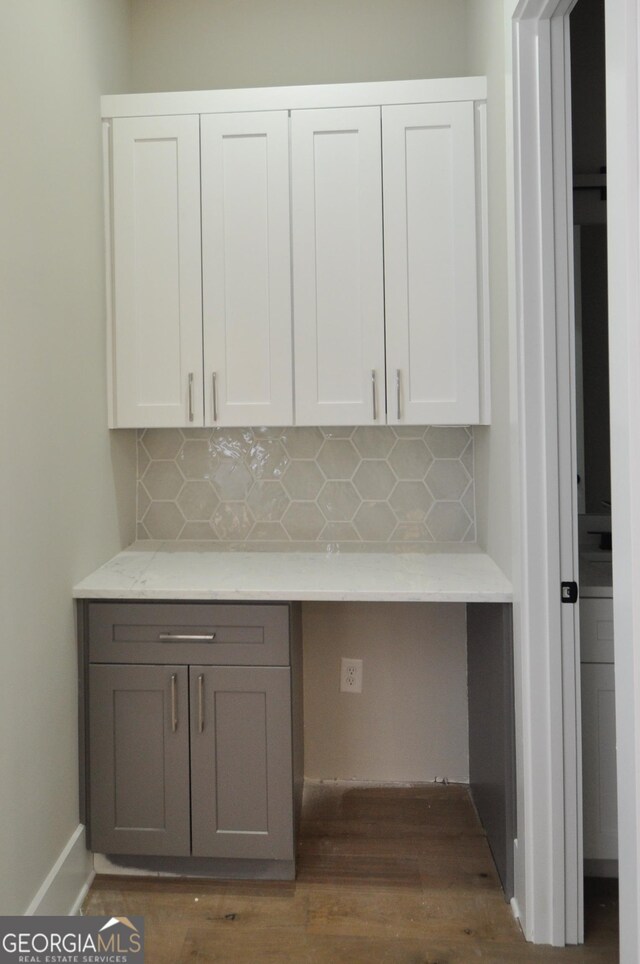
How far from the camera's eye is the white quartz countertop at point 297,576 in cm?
201

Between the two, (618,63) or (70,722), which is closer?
(618,63)

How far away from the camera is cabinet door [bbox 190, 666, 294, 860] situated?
2.05m

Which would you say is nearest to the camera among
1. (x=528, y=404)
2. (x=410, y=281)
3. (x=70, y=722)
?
(x=528, y=404)

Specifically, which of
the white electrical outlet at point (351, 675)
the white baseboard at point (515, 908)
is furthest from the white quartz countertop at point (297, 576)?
the white baseboard at point (515, 908)

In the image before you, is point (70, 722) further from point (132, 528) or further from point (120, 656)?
point (132, 528)

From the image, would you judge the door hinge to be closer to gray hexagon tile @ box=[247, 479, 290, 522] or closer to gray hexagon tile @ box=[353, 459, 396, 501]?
gray hexagon tile @ box=[353, 459, 396, 501]

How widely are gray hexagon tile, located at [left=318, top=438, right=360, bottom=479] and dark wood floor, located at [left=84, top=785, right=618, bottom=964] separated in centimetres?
123

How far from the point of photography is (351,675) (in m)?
2.66

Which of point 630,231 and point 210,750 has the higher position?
point 630,231

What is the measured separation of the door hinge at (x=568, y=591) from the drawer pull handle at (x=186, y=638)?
3.24 ft

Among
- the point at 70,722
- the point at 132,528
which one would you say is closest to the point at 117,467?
the point at 132,528

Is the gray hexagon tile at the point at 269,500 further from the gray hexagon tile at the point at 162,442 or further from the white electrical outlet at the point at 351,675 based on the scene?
the white electrical outlet at the point at 351,675

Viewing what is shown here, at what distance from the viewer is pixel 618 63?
1.09 meters

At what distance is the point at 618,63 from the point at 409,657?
2.05 metres
